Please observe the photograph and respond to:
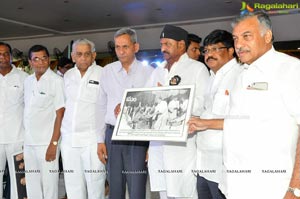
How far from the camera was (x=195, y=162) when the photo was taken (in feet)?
7.73

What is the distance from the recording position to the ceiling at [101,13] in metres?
8.51

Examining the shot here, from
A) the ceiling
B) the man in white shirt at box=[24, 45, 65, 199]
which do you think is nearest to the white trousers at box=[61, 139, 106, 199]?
the man in white shirt at box=[24, 45, 65, 199]

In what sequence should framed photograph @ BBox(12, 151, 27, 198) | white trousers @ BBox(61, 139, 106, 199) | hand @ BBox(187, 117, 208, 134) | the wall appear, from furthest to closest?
the wall < framed photograph @ BBox(12, 151, 27, 198) < white trousers @ BBox(61, 139, 106, 199) < hand @ BBox(187, 117, 208, 134)

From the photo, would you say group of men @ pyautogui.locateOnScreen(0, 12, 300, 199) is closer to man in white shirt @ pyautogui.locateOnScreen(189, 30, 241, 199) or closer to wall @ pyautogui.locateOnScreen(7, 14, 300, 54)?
man in white shirt @ pyautogui.locateOnScreen(189, 30, 241, 199)

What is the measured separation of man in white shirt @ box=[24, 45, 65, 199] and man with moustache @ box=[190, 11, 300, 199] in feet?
6.39

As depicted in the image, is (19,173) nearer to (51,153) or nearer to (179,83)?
(51,153)

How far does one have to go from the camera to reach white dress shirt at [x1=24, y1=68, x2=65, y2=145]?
3.19 metres

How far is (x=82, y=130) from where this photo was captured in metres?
2.91

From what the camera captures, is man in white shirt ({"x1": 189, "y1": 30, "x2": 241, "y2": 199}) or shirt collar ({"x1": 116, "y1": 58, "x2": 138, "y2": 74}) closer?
man in white shirt ({"x1": 189, "y1": 30, "x2": 241, "y2": 199})

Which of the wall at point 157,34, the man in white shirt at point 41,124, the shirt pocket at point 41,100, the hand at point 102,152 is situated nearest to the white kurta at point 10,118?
the man in white shirt at point 41,124

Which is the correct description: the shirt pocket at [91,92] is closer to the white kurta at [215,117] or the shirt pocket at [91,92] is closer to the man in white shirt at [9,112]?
the man in white shirt at [9,112]

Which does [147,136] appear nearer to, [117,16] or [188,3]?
[188,3]

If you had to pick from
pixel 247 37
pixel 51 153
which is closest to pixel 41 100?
pixel 51 153

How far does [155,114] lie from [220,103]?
1.31 feet
